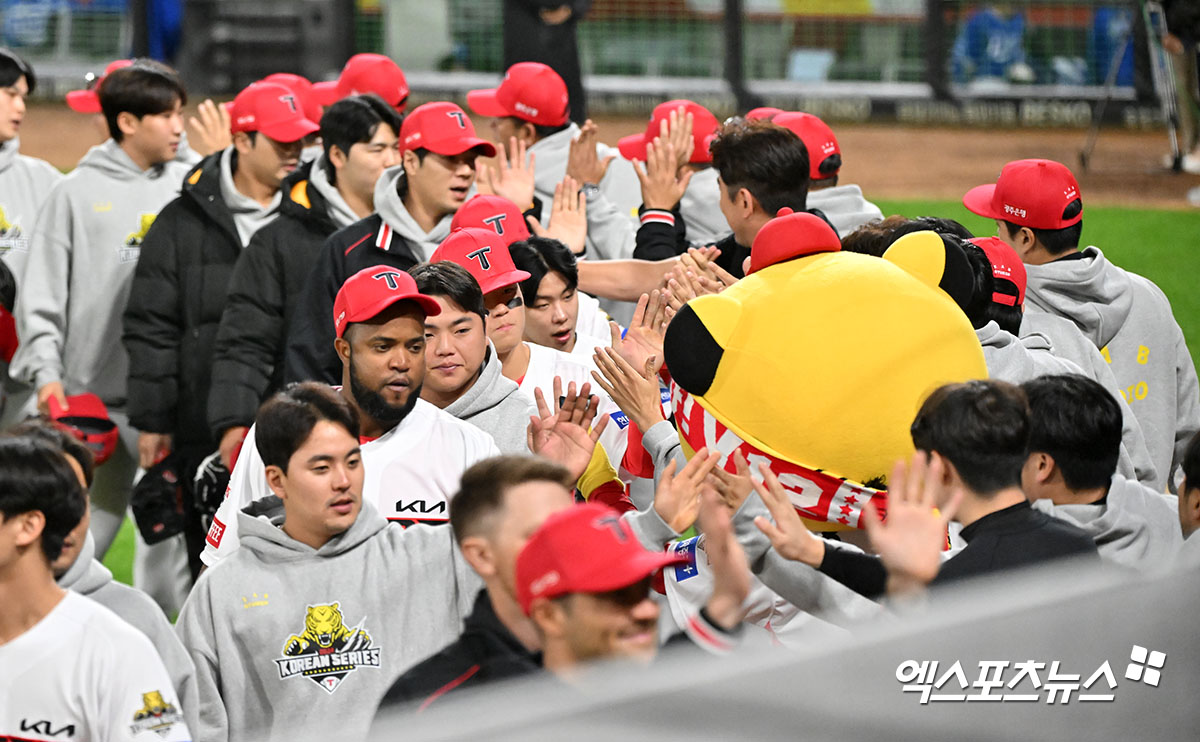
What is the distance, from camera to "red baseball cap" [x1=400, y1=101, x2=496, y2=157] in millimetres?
4672

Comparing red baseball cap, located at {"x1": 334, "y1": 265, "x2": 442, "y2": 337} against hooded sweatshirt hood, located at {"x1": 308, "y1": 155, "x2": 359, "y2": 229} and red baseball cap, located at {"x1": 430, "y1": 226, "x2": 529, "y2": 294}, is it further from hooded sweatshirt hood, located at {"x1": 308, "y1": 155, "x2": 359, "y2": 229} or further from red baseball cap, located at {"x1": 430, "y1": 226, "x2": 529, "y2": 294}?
hooded sweatshirt hood, located at {"x1": 308, "y1": 155, "x2": 359, "y2": 229}

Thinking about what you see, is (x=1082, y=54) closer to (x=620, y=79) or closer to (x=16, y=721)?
(x=620, y=79)

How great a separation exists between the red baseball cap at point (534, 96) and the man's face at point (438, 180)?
1198 mm

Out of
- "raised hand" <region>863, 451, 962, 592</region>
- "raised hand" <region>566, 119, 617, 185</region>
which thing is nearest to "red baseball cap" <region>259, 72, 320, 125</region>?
"raised hand" <region>566, 119, 617, 185</region>

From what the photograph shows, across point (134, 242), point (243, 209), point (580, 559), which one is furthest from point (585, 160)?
point (580, 559)

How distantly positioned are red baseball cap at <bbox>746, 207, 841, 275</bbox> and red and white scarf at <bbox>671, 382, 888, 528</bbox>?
0.35m

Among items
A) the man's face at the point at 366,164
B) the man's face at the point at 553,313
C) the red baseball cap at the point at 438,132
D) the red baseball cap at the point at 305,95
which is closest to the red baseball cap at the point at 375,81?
the red baseball cap at the point at 305,95

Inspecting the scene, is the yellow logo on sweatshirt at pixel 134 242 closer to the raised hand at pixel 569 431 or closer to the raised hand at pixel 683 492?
the raised hand at pixel 569 431

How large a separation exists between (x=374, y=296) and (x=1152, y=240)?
877 cm

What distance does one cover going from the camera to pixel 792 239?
3068 millimetres

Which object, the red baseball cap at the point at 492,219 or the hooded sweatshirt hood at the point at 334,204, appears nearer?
the red baseball cap at the point at 492,219

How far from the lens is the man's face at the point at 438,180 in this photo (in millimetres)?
4699

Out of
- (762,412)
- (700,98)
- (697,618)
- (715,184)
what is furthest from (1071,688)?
(700,98)

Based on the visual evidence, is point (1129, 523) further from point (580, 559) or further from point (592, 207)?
point (592, 207)
